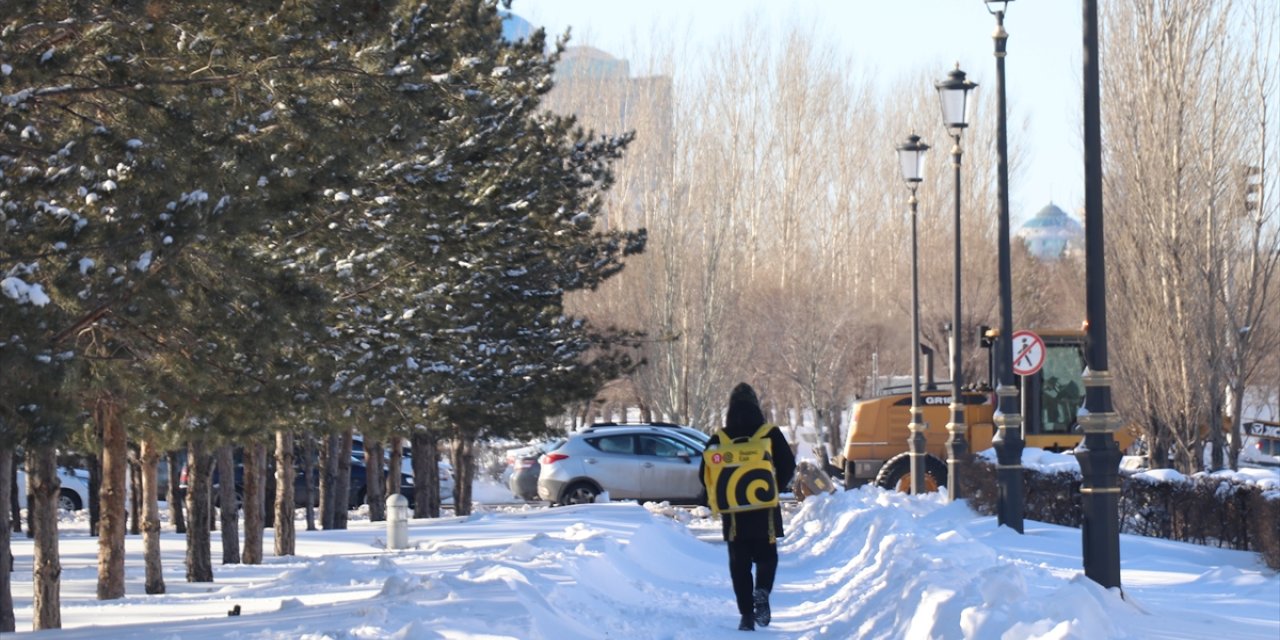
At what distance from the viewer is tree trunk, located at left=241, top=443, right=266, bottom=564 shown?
19219mm

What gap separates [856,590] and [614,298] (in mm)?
43759

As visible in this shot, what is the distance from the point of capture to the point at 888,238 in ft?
212

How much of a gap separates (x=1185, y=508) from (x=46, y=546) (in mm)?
12605

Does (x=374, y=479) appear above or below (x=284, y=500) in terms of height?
below

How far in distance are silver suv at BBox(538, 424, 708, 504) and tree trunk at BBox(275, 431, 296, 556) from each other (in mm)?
8335

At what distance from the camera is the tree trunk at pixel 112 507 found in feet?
47.1

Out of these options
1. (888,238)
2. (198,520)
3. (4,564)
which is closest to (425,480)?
(198,520)

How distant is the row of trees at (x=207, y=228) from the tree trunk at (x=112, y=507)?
3 cm

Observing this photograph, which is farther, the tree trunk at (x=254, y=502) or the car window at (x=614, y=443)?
the car window at (x=614, y=443)

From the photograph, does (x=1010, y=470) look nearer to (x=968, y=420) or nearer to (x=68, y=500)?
(x=968, y=420)

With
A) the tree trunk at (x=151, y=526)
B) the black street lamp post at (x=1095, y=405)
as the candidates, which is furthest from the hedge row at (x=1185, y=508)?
the tree trunk at (x=151, y=526)

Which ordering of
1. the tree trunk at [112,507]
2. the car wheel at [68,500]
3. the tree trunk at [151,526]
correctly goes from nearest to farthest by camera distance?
the tree trunk at [112,507]
the tree trunk at [151,526]
the car wheel at [68,500]

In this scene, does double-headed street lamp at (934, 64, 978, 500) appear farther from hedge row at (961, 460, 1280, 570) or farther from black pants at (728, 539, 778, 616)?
black pants at (728, 539, 778, 616)

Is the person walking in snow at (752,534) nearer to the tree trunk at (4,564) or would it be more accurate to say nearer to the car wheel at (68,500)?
the tree trunk at (4,564)
